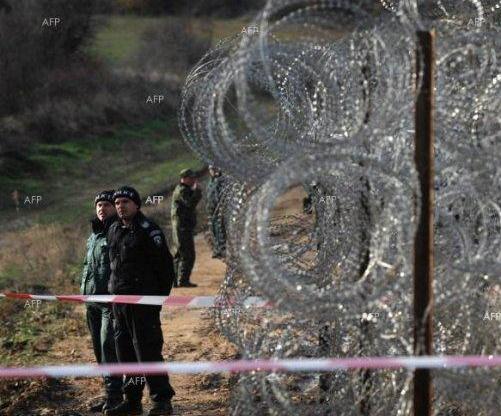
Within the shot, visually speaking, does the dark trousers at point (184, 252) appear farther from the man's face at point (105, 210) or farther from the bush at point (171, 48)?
the bush at point (171, 48)

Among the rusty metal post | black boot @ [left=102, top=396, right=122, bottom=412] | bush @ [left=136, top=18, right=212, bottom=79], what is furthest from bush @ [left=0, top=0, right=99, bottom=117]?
the rusty metal post

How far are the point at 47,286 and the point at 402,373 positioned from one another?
818cm

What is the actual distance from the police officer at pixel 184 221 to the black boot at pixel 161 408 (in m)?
5.75

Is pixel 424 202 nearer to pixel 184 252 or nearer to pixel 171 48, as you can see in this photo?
pixel 184 252

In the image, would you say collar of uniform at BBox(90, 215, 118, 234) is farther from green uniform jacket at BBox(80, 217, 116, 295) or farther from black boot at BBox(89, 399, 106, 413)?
black boot at BBox(89, 399, 106, 413)

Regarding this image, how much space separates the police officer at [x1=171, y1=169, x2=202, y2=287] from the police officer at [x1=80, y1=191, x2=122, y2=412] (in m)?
5.05

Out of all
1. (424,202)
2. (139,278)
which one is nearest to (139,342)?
(139,278)

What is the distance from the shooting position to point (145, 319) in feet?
28.7

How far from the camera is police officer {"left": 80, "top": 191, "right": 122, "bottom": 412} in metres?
9.12

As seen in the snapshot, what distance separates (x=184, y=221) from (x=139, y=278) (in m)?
5.88

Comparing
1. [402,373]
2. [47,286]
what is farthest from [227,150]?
[47,286]

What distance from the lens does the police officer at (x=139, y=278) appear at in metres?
8.70

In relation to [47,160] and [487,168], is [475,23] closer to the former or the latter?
[487,168]

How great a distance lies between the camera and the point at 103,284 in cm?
922
